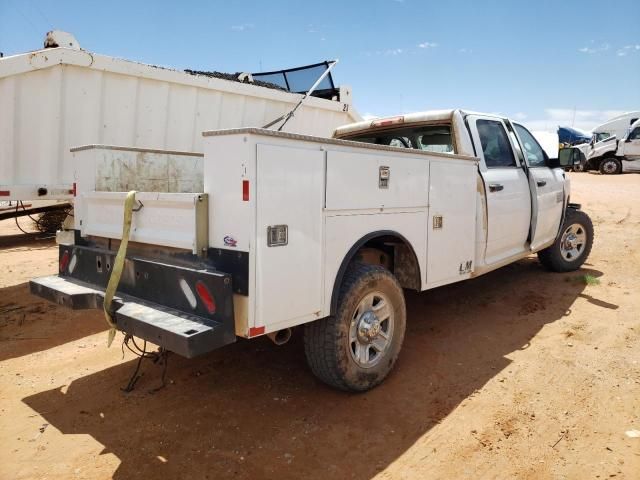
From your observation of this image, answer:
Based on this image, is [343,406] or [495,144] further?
[495,144]

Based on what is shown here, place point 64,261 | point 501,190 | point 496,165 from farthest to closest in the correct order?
1. point 496,165
2. point 501,190
3. point 64,261

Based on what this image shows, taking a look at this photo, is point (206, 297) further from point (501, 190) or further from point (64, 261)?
point (501, 190)

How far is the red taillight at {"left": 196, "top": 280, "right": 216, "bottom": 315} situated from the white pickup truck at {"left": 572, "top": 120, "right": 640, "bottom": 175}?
20.2 metres

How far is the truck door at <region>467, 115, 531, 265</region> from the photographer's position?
4.55 metres

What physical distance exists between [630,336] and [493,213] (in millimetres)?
1617

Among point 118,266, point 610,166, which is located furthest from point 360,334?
point 610,166

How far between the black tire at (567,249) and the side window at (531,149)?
1.13 m

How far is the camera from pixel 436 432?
9.55 ft

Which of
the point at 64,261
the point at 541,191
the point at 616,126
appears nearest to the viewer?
the point at 64,261

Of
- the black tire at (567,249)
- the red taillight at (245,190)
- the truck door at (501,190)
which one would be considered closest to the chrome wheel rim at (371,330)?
the red taillight at (245,190)

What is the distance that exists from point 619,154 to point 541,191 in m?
18.1

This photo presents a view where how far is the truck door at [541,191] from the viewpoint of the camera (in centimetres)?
529

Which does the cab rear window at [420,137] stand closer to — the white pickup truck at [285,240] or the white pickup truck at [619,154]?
the white pickup truck at [285,240]

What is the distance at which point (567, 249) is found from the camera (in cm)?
657
